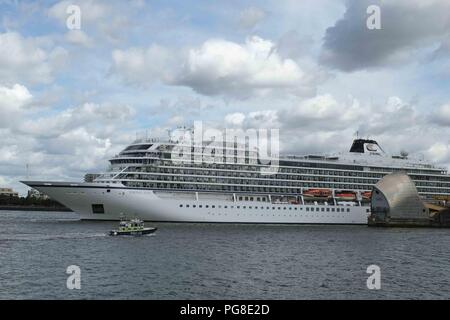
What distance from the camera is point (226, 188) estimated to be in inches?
3644

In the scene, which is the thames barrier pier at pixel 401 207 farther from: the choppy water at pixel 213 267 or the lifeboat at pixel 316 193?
the choppy water at pixel 213 267

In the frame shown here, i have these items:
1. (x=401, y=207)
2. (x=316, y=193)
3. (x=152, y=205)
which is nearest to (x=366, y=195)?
(x=401, y=207)

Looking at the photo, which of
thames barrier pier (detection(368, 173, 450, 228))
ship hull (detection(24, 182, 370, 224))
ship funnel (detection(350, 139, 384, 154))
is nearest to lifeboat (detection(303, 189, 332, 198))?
ship hull (detection(24, 182, 370, 224))

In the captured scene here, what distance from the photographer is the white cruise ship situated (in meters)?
84.3

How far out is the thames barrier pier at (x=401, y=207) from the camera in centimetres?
10700

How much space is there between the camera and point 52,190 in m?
84.2

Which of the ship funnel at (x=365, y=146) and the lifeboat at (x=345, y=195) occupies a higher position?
the ship funnel at (x=365, y=146)

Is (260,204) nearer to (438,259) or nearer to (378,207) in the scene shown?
(378,207)

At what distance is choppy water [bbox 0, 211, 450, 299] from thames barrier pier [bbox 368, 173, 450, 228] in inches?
1643

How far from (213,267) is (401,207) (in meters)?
78.9

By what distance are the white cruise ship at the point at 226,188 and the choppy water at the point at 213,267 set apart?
1956 centimetres

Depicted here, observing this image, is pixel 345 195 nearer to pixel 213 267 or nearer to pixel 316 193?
pixel 316 193

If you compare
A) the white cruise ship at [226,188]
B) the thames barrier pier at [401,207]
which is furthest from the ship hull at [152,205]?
the thames barrier pier at [401,207]
